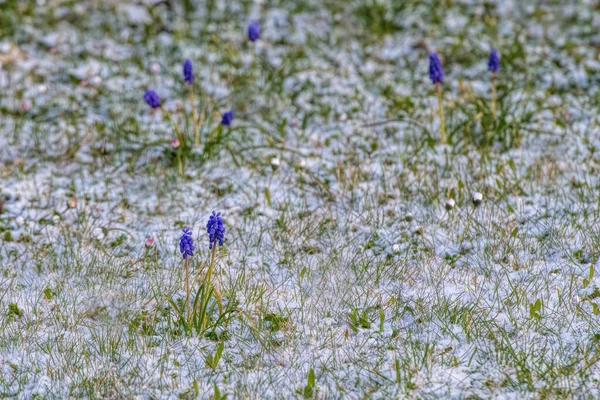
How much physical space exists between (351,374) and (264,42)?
16.1ft

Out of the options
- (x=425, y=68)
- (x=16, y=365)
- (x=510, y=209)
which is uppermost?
(x=425, y=68)

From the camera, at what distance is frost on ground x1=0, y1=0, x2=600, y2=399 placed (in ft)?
11.9

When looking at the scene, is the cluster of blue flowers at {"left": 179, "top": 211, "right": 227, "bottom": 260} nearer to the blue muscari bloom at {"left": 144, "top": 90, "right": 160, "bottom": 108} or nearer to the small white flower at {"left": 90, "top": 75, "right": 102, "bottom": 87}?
the blue muscari bloom at {"left": 144, "top": 90, "right": 160, "bottom": 108}

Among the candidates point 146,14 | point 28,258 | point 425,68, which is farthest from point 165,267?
point 146,14

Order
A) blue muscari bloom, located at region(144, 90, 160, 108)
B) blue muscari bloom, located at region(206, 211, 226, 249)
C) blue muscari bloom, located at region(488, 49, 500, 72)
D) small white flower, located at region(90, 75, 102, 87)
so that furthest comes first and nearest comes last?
1. small white flower, located at region(90, 75, 102, 87)
2. blue muscari bloom, located at region(488, 49, 500, 72)
3. blue muscari bloom, located at region(144, 90, 160, 108)
4. blue muscari bloom, located at region(206, 211, 226, 249)

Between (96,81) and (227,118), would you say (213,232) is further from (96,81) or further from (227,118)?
(96,81)

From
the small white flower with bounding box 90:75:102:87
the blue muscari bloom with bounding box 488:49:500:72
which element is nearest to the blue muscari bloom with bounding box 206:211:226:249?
the blue muscari bloom with bounding box 488:49:500:72

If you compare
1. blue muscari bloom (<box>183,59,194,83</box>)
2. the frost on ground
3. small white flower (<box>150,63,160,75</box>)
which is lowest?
the frost on ground

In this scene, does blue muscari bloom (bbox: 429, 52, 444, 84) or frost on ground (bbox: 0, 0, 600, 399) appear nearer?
frost on ground (bbox: 0, 0, 600, 399)

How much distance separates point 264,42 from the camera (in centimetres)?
780

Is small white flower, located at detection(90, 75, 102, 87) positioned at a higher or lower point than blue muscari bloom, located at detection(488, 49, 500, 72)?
lower

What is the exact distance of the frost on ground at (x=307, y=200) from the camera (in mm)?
3623

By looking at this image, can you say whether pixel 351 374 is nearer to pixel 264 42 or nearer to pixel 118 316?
pixel 118 316

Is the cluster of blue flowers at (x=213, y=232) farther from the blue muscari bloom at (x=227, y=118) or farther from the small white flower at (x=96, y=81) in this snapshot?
the small white flower at (x=96, y=81)
